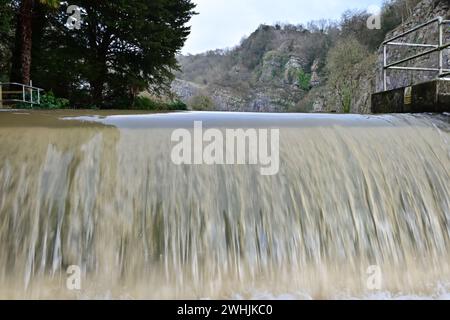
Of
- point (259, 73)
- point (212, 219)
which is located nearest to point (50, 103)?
point (212, 219)

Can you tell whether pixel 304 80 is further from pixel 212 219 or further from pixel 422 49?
pixel 212 219

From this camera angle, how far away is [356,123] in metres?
4.75

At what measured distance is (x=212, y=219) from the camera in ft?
10.7

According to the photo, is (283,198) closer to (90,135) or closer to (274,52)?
(90,135)

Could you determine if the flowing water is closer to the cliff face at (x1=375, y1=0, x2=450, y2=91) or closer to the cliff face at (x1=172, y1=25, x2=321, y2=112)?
the cliff face at (x1=375, y1=0, x2=450, y2=91)

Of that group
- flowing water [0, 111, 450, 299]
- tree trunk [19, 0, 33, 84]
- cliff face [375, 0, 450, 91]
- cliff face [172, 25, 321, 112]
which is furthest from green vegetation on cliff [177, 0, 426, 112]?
flowing water [0, 111, 450, 299]

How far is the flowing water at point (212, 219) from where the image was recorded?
2.95 meters

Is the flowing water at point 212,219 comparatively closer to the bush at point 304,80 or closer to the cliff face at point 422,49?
the cliff face at point 422,49

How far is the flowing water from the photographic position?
2.95 metres

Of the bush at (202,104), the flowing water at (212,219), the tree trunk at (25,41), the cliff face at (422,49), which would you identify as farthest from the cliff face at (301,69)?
the flowing water at (212,219)

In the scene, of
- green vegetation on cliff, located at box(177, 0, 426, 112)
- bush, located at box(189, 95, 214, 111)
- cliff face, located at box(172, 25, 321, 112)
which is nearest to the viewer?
green vegetation on cliff, located at box(177, 0, 426, 112)

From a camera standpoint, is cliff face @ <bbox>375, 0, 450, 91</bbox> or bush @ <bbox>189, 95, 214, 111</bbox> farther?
bush @ <bbox>189, 95, 214, 111</bbox>

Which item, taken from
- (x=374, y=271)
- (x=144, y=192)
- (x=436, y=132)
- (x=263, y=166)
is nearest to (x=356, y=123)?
(x=436, y=132)
